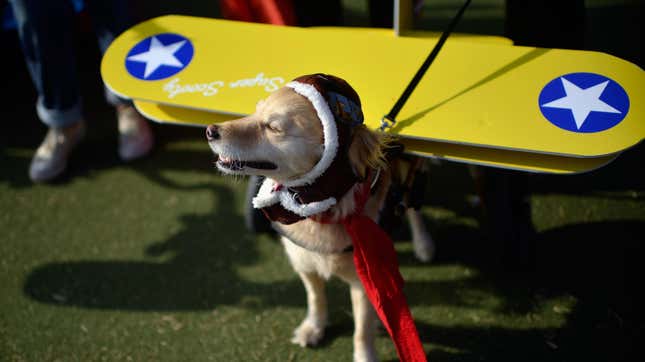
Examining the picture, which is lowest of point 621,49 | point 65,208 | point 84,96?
point 65,208

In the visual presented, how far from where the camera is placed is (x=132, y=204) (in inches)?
115

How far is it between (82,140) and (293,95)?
2.47 meters

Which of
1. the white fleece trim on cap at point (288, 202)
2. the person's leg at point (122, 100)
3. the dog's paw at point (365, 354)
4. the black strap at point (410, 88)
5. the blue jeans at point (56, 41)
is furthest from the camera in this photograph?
the person's leg at point (122, 100)

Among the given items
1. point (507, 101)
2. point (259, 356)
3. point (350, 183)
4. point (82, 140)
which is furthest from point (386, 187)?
point (82, 140)

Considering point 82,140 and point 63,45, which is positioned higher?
point 63,45

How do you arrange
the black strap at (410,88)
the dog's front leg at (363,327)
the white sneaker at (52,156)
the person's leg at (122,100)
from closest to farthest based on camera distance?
the black strap at (410,88) → the dog's front leg at (363,327) → the person's leg at (122,100) → the white sneaker at (52,156)

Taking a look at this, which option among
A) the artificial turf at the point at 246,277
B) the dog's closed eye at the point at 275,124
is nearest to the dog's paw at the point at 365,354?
the artificial turf at the point at 246,277

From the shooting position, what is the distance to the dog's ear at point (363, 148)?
150 cm

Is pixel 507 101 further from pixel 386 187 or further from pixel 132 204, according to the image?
pixel 132 204

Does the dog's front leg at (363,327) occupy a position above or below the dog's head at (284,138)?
below

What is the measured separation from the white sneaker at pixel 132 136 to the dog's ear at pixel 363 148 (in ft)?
6.95

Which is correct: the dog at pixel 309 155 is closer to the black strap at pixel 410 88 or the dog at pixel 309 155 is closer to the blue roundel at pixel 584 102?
the black strap at pixel 410 88

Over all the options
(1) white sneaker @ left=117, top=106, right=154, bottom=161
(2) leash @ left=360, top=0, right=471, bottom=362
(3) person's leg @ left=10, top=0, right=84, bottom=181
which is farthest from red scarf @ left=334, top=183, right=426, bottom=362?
(3) person's leg @ left=10, top=0, right=84, bottom=181

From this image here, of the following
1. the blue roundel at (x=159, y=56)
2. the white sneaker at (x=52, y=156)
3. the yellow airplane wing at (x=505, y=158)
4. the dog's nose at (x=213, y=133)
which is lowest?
the white sneaker at (x=52, y=156)
